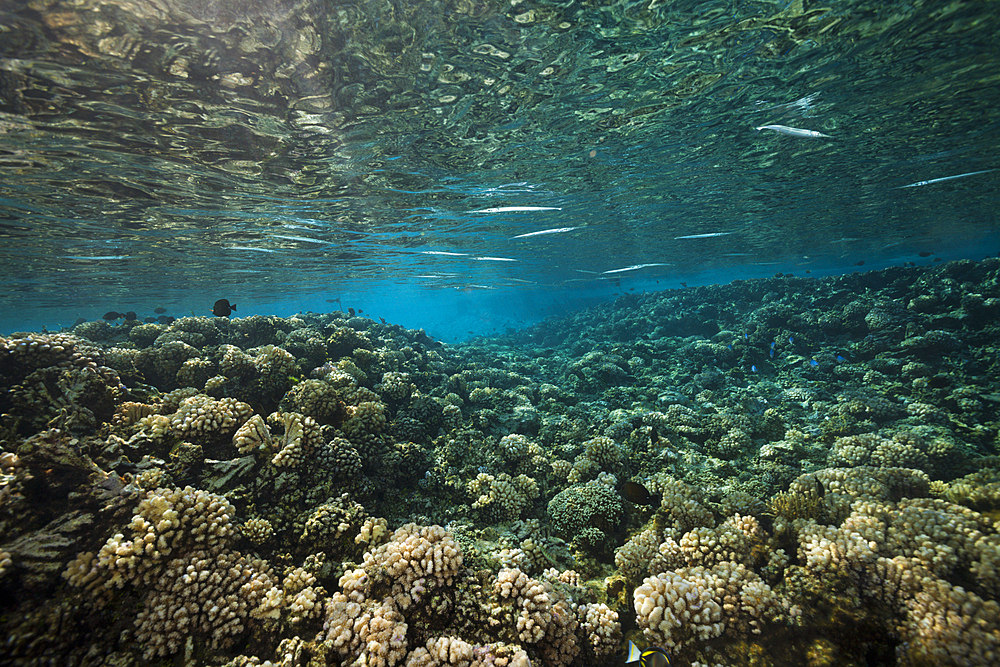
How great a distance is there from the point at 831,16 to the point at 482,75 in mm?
6657

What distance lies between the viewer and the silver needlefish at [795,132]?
1050 cm

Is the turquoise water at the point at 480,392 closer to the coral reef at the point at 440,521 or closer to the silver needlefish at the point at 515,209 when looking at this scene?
the coral reef at the point at 440,521

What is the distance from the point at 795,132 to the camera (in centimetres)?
1091

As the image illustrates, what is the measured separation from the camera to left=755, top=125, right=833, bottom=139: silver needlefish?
10500mm

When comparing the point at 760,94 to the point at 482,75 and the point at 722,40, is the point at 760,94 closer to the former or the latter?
the point at 722,40

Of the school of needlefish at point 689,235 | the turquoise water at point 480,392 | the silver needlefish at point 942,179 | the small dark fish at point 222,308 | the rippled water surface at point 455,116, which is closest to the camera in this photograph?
the turquoise water at point 480,392

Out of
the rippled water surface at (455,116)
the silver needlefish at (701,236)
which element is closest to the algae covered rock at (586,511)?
the rippled water surface at (455,116)

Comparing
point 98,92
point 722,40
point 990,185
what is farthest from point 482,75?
point 990,185

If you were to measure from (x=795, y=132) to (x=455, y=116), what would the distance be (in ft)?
35.1

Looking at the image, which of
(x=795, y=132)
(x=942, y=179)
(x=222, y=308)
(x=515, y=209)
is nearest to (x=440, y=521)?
(x=222, y=308)

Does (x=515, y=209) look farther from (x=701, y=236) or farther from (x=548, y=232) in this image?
(x=701, y=236)

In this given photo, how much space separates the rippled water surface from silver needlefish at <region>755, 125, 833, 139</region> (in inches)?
7.8

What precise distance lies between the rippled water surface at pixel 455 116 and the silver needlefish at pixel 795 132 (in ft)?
0.65

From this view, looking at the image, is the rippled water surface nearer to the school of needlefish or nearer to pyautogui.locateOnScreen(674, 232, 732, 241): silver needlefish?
the school of needlefish
